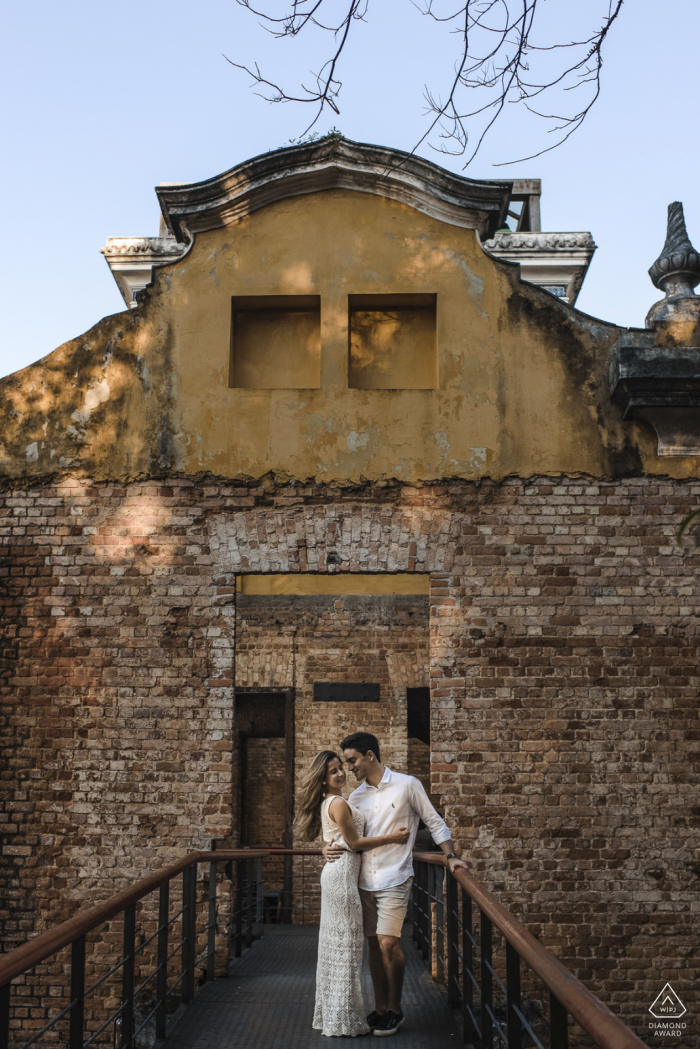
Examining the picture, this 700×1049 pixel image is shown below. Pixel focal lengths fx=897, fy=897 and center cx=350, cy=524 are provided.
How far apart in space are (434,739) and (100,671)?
2495mm

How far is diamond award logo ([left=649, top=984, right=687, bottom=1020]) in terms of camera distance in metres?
5.99

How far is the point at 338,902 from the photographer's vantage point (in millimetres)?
4668

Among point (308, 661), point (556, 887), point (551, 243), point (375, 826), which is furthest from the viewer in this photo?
point (551, 243)

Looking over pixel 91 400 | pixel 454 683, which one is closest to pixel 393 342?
pixel 91 400

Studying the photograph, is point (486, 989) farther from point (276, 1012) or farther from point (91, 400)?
point (91, 400)

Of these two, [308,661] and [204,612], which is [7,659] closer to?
[204,612]

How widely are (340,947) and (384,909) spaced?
0.96 ft

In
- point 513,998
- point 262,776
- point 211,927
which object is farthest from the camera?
point 262,776

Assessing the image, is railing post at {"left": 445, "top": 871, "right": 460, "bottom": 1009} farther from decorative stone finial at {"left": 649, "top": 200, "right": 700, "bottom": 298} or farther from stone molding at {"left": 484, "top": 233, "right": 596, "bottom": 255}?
stone molding at {"left": 484, "top": 233, "right": 596, "bottom": 255}

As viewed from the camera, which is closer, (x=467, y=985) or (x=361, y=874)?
(x=467, y=985)

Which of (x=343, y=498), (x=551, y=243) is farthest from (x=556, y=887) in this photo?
(x=551, y=243)

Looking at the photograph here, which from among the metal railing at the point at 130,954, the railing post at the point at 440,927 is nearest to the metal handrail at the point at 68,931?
the metal railing at the point at 130,954

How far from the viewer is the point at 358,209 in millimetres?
Answer: 7223

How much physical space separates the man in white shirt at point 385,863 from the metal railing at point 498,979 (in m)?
0.29
